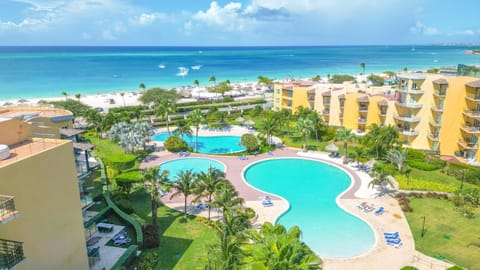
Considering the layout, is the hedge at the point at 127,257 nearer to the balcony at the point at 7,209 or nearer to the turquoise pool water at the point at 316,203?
the balcony at the point at 7,209

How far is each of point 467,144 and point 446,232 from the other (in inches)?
784

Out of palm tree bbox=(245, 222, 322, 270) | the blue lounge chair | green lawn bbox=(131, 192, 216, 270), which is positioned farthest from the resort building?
palm tree bbox=(245, 222, 322, 270)

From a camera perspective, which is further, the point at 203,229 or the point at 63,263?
the point at 203,229

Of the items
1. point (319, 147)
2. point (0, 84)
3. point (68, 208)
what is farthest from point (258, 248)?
point (0, 84)

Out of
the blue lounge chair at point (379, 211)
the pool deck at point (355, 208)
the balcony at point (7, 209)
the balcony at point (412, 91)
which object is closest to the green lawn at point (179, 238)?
the pool deck at point (355, 208)

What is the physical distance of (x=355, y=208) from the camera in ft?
96.2

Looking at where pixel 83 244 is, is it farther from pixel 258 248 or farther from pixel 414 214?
pixel 414 214

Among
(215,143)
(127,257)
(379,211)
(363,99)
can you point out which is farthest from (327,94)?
(127,257)

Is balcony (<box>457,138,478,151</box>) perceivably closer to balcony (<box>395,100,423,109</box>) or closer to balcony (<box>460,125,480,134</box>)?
balcony (<box>460,125,480,134</box>)

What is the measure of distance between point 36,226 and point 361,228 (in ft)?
73.2

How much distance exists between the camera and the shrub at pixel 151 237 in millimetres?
22984

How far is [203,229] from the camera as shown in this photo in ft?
84.4

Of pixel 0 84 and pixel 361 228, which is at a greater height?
pixel 0 84

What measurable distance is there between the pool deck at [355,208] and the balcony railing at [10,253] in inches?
652
